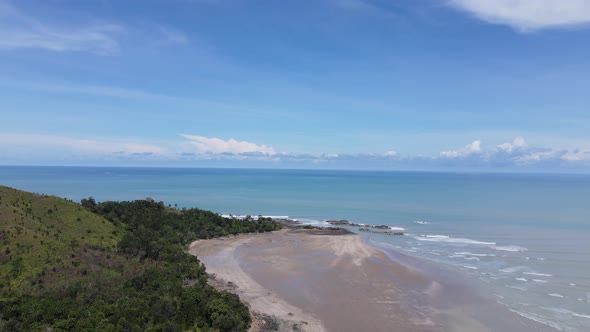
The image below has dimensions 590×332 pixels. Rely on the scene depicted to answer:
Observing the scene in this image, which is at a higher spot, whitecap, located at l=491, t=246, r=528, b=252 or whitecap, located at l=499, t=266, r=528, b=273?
whitecap, located at l=491, t=246, r=528, b=252

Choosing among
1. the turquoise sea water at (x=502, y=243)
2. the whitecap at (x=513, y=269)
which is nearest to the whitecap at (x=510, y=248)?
the turquoise sea water at (x=502, y=243)

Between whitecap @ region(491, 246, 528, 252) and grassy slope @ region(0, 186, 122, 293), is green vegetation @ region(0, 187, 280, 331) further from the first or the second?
whitecap @ region(491, 246, 528, 252)

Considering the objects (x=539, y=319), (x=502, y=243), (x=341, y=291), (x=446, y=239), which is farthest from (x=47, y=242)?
(x=502, y=243)

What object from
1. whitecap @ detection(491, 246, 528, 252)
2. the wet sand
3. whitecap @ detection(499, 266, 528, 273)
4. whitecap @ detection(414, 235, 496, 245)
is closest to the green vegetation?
the wet sand

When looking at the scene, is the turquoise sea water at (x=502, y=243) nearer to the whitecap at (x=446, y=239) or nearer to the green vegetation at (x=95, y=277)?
the whitecap at (x=446, y=239)

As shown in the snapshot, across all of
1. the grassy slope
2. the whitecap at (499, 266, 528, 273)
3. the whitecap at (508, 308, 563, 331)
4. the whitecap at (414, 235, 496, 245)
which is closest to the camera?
the whitecap at (508, 308, 563, 331)
